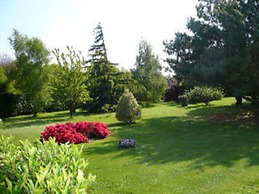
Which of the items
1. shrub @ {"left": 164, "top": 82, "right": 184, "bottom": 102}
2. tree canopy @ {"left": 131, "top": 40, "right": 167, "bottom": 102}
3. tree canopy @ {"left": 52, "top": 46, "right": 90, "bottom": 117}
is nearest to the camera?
tree canopy @ {"left": 52, "top": 46, "right": 90, "bottom": 117}

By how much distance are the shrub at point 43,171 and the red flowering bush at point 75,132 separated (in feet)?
17.7

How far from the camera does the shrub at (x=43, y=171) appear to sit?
270 cm

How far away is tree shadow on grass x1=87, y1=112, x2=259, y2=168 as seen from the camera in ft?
24.5

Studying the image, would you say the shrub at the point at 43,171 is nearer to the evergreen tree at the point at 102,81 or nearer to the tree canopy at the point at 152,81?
the evergreen tree at the point at 102,81

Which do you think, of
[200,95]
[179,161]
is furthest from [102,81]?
[179,161]

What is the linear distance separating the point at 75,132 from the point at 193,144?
14.9ft

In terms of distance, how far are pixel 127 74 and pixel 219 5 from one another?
37.6 feet

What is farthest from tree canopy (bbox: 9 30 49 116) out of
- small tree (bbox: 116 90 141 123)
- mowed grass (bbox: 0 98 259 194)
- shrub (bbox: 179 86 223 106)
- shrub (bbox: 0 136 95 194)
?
shrub (bbox: 0 136 95 194)

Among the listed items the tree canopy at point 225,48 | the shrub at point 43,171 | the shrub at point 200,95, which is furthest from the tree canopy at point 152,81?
the shrub at point 43,171

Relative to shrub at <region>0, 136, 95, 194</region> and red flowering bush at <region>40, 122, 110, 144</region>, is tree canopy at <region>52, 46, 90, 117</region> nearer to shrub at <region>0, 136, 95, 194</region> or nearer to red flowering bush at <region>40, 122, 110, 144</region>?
red flowering bush at <region>40, 122, 110, 144</region>

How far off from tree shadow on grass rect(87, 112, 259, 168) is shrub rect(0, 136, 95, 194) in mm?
3848

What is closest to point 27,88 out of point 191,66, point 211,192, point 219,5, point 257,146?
point 191,66

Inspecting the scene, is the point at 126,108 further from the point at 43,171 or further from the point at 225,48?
the point at 43,171

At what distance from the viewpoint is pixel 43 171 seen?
297 cm
